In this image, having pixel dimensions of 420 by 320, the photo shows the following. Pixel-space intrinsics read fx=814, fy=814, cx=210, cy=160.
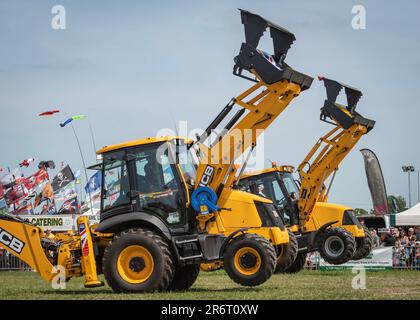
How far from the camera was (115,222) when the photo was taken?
1625 cm

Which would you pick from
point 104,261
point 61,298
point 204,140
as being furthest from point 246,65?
point 61,298

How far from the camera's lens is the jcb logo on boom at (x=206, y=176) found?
16.8m

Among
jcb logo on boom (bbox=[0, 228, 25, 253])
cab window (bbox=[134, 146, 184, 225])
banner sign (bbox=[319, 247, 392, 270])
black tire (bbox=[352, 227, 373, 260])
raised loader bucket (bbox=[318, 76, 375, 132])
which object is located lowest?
banner sign (bbox=[319, 247, 392, 270])

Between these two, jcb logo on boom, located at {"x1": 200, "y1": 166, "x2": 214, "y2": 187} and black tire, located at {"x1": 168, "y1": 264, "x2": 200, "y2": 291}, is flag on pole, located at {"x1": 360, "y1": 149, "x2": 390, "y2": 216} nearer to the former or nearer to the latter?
black tire, located at {"x1": 168, "y1": 264, "x2": 200, "y2": 291}

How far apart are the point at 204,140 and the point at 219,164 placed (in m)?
0.60

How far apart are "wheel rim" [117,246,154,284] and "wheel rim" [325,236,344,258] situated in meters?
9.37

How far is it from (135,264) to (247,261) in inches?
86.9

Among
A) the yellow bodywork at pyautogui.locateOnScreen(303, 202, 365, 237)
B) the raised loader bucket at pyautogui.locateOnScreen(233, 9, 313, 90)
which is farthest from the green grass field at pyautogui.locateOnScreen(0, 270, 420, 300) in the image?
the raised loader bucket at pyautogui.locateOnScreen(233, 9, 313, 90)

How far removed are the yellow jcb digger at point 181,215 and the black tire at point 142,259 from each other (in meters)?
0.02

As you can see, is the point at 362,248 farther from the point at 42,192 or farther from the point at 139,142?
the point at 42,192

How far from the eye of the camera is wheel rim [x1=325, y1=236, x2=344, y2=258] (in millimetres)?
23922

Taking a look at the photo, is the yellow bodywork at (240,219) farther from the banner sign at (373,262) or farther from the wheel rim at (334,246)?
the banner sign at (373,262)

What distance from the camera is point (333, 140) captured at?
1018 inches

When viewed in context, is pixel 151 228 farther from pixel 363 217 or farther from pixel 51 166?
pixel 51 166
